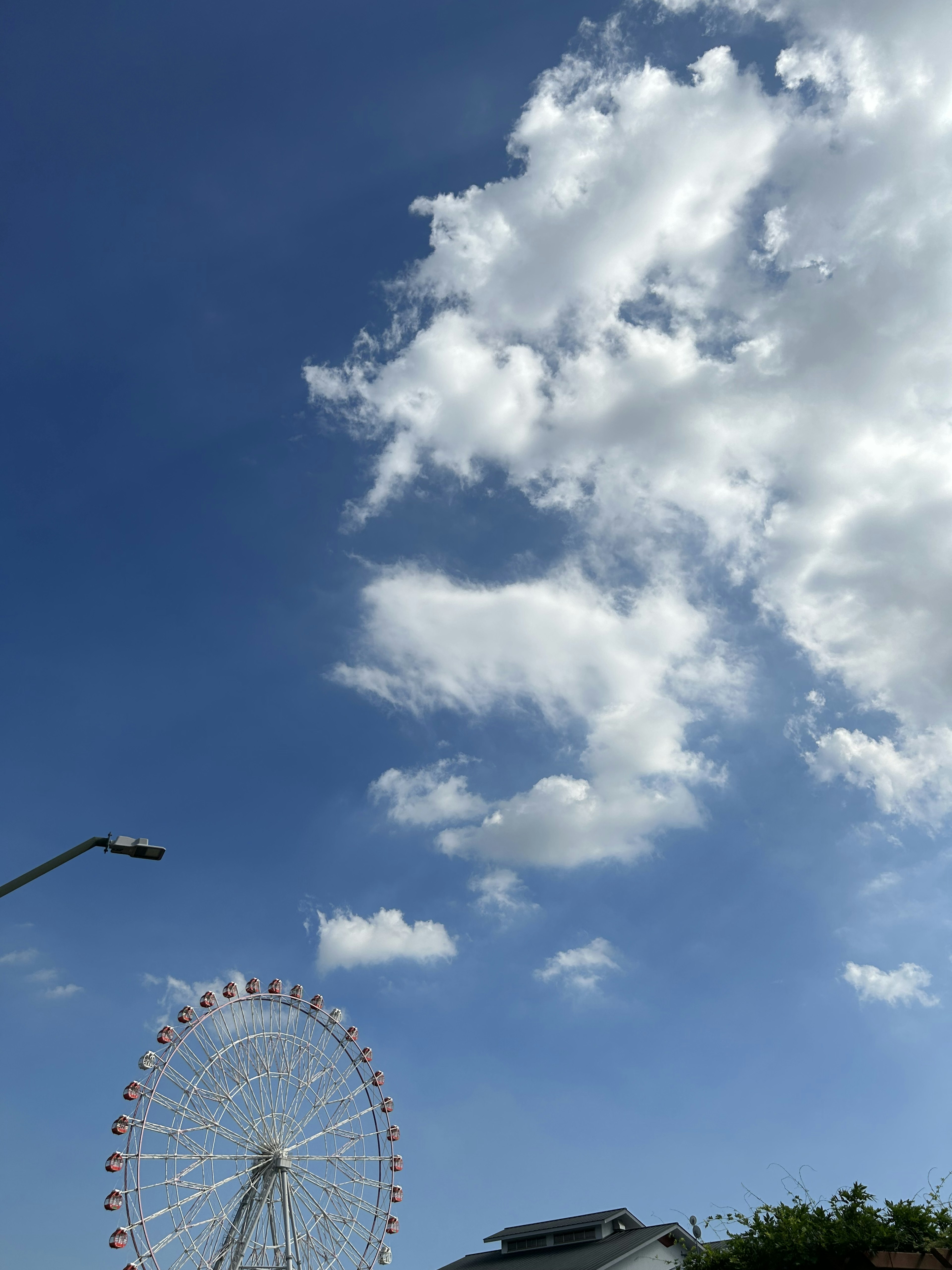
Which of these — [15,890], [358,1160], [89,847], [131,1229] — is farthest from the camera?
[358,1160]

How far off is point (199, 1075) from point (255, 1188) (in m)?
7.55

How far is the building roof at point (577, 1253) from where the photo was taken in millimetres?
40594

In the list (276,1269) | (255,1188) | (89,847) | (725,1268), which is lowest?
(725,1268)

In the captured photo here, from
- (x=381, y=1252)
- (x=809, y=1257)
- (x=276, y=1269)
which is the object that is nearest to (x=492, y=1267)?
(x=381, y=1252)

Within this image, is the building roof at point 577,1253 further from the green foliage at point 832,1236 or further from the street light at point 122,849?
the street light at point 122,849

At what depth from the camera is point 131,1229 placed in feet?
117

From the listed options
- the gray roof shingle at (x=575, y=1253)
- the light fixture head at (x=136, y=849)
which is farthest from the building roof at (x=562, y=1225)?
the light fixture head at (x=136, y=849)

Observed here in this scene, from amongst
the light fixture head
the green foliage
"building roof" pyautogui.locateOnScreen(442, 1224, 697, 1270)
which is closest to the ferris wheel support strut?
"building roof" pyautogui.locateOnScreen(442, 1224, 697, 1270)

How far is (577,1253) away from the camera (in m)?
43.5

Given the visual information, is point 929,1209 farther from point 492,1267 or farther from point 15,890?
point 492,1267

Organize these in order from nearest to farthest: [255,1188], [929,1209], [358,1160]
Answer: [929,1209]
[255,1188]
[358,1160]

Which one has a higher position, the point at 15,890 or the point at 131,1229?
the point at 15,890

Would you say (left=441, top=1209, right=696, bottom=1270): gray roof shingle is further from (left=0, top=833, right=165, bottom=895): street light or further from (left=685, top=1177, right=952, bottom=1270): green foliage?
(left=0, top=833, right=165, bottom=895): street light

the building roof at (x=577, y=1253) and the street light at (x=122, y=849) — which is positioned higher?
the street light at (x=122, y=849)
